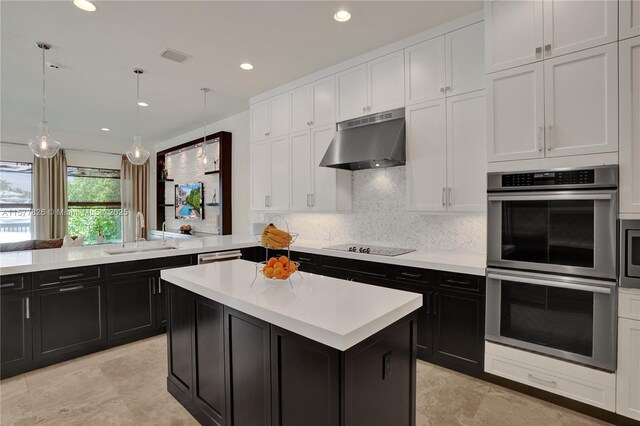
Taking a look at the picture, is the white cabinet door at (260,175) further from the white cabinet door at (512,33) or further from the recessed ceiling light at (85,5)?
the white cabinet door at (512,33)

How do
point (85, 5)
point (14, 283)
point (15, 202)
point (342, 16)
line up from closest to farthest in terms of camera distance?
1. point (85, 5)
2. point (14, 283)
3. point (342, 16)
4. point (15, 202)

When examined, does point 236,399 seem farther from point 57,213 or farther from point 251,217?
point 57,213

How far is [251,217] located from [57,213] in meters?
4.54

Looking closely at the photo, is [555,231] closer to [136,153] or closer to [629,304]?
[629,304]

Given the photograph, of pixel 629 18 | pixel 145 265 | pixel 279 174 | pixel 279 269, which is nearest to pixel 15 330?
pixel 145 265

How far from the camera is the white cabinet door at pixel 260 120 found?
4.66 m

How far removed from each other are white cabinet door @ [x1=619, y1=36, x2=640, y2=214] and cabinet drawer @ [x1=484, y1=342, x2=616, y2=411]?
1095mm

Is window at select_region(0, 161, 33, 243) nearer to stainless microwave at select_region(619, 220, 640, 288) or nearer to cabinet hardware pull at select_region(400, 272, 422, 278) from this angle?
cabinet hardware pull at select_region(400, 272, 422, 278)

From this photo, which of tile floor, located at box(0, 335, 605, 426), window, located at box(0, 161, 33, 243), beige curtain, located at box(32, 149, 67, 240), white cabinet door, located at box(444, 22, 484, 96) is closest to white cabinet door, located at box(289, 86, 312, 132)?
white cabinet door, located at box(444, 22, 484, 96)

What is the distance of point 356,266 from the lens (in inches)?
130

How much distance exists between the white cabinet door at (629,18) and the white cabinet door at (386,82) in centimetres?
164

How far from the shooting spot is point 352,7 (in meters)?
2.66

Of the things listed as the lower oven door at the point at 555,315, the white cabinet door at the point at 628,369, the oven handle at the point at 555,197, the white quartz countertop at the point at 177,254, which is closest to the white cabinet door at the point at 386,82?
the oven handle at the point at 555,197

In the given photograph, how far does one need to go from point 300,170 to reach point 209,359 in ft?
9.01
